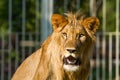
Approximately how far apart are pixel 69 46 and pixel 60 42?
1.00ft

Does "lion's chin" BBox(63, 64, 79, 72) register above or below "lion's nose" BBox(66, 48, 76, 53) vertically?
below

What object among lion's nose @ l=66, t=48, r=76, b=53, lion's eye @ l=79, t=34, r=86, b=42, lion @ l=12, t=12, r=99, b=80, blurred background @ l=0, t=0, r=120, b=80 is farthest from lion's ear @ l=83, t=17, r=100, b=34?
blurred background @ l=0, t=0, r=120, b=80

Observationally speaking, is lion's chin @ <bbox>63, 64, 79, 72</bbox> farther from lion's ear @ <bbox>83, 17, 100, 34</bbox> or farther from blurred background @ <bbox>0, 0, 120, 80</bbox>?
blurred background @ <bbox>0, 0, 120, 80</bbox>

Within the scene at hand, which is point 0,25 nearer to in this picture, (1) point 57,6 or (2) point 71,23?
(1) point 57,6

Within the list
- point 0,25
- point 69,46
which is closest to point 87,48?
point 69,46

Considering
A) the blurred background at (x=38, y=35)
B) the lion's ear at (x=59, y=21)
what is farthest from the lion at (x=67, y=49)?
the blurred background at (x=38, y=35)

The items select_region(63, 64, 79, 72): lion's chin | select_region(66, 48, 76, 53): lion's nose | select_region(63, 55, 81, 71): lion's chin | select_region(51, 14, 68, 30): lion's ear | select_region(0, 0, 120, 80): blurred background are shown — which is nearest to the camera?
select_region(66, 48, 76, 53): lion's nose

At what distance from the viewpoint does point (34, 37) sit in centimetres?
1041

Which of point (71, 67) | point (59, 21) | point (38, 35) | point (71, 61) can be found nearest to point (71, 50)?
point (71, 61)

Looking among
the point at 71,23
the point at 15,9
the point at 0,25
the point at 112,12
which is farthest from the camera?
the point at 112,12

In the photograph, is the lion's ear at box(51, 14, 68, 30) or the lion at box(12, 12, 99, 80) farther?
the lion's ear at box(51, 14, 68, 30)

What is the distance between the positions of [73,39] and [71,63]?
23 centimetres

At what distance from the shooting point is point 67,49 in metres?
5.00

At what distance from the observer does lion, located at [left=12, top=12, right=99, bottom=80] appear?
514cm
